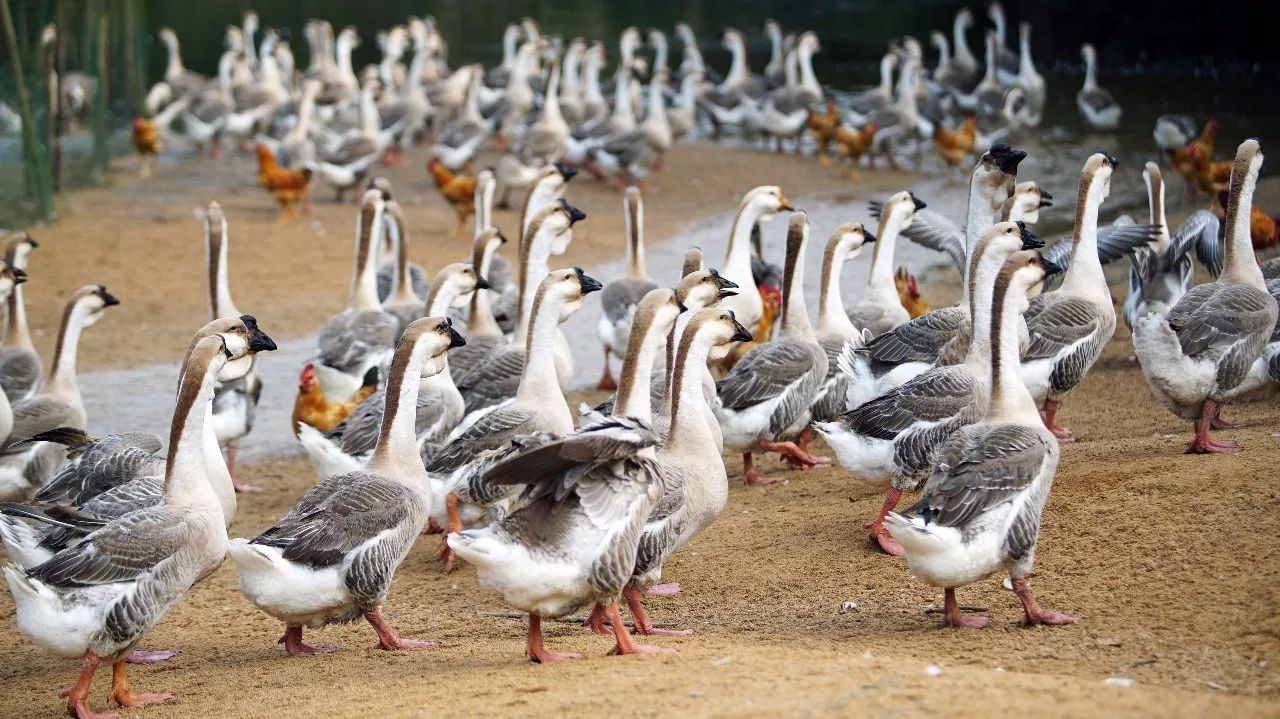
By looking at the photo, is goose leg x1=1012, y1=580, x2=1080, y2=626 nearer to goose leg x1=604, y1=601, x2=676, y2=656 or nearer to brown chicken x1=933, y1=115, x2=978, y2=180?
goose leg x1=604, y1=601, x2=676, y2=656

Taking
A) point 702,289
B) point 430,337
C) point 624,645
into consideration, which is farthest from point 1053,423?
point 624,645

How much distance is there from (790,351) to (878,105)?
16319 millimetres

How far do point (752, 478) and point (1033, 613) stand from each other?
343 centimetres

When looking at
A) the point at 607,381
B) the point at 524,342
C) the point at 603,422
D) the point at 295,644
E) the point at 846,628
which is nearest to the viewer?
the point at 603,422

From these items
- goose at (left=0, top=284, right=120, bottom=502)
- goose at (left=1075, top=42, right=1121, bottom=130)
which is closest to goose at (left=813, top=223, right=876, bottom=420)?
goose at (left=0, top=284, right=120, bottom=502)

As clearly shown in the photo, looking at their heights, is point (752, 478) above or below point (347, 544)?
below

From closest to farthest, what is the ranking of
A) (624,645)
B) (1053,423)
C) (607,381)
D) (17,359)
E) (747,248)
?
1. (624,645)
2. (1053,423)
3. (17,359)
4. (747,248)
5. (607,381)

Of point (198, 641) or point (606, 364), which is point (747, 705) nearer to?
point (198, 641)

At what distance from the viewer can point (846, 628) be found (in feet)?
21.4

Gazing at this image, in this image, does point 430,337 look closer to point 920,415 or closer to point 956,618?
point 920,415

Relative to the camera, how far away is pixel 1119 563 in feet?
22.2

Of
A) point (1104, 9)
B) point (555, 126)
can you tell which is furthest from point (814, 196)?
point (1104, 9)

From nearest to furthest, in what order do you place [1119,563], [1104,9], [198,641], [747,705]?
[747,705] → [1119,563] → [198,641] → [1104,9]

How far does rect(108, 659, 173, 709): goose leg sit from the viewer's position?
6.36 m
